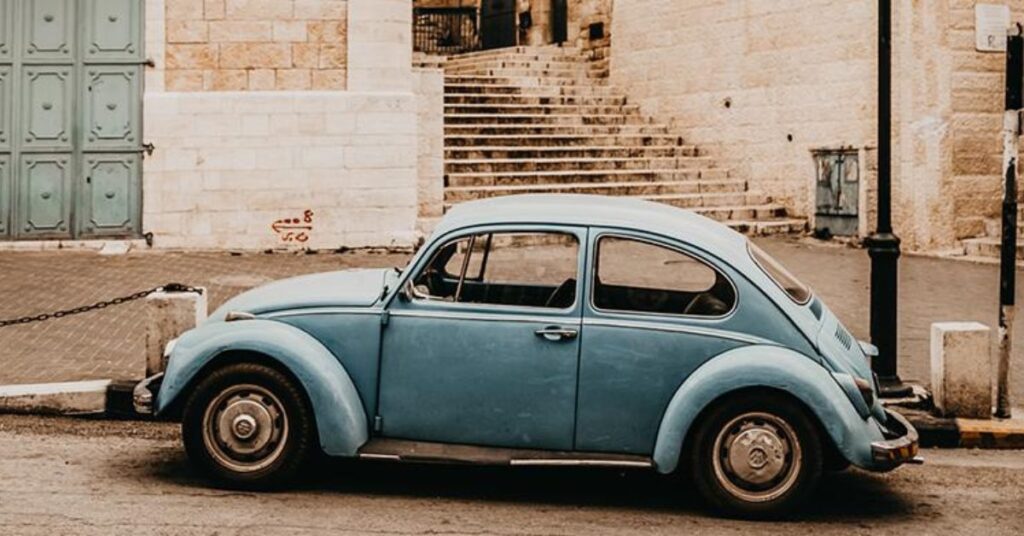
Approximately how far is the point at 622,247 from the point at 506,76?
587 inches

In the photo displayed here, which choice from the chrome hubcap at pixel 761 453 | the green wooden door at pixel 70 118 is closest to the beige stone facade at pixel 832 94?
the green wooden door at pixel 70 118

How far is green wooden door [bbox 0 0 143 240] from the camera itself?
47.5 ft

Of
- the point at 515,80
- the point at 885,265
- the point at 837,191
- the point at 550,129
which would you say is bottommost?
the point at 885,265

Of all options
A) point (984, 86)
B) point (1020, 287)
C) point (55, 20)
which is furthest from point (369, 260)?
point (984, 86)

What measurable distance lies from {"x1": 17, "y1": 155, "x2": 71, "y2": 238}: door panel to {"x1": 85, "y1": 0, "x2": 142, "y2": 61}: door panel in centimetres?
134

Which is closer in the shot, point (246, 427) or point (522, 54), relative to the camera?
point (246, 427)

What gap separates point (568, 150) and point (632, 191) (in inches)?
55.7

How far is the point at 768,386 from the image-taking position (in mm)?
5668

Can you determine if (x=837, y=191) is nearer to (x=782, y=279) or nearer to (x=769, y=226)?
(x=769, y=226)

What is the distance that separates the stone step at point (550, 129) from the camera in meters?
18.2

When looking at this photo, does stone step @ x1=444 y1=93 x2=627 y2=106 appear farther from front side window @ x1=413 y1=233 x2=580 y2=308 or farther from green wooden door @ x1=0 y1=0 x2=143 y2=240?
front side window @ x1=413 y1=233 x2=580 y2=308

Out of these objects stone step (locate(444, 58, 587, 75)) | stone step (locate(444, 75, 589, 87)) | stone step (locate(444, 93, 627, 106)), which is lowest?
stone step (locate(444, 93, 627, 106))

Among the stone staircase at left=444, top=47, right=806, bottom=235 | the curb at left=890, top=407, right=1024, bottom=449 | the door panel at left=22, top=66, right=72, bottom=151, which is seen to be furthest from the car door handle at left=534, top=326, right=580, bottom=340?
the door panel at left=22, top=66, right=72, bottom=151

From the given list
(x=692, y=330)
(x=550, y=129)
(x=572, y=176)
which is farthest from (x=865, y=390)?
(x=550, y=129)
